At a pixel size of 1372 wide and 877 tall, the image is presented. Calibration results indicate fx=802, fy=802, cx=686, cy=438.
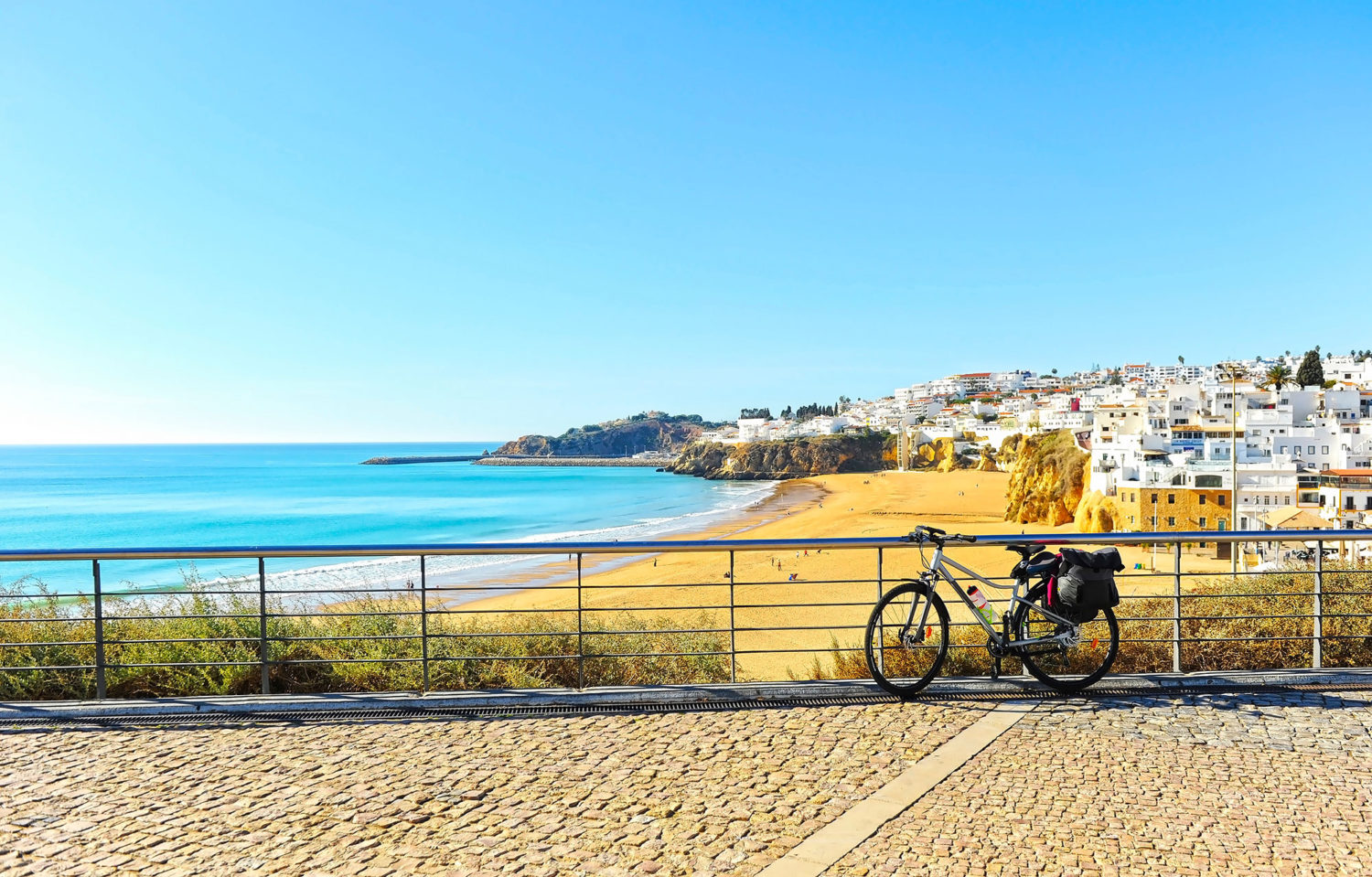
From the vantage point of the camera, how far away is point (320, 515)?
2280 inches

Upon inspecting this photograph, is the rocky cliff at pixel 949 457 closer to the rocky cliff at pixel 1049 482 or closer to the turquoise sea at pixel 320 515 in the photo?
the turquoise sea at pixel 320 515

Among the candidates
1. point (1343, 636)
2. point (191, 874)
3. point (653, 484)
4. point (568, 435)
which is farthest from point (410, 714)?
point (568, 435)

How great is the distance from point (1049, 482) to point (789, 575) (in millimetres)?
25110

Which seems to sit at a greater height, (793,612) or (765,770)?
(765,770)

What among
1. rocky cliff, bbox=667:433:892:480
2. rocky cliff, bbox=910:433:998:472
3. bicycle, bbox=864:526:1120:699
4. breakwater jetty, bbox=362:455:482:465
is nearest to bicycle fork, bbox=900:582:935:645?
bicycle, bbox=864:526:1120:699

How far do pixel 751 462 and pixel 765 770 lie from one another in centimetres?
11672

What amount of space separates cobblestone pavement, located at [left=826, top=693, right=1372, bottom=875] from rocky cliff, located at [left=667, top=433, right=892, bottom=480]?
361 feet

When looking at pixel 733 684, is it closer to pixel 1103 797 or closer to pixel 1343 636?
pixel 1103 797

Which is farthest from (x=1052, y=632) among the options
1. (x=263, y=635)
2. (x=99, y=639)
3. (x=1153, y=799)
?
(x=99, y=639)

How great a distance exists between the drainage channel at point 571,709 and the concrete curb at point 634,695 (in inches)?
0.6

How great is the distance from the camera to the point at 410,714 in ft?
16.1

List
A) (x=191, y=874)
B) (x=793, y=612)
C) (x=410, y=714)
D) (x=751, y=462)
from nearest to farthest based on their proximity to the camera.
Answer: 1. (x=191, y=874)
2. (x=410, y=714)
3. (x=793, y=612)
4. (x=751, y=462)

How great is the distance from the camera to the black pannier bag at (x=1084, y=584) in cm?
489

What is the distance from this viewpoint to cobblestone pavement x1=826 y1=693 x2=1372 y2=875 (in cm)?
306
